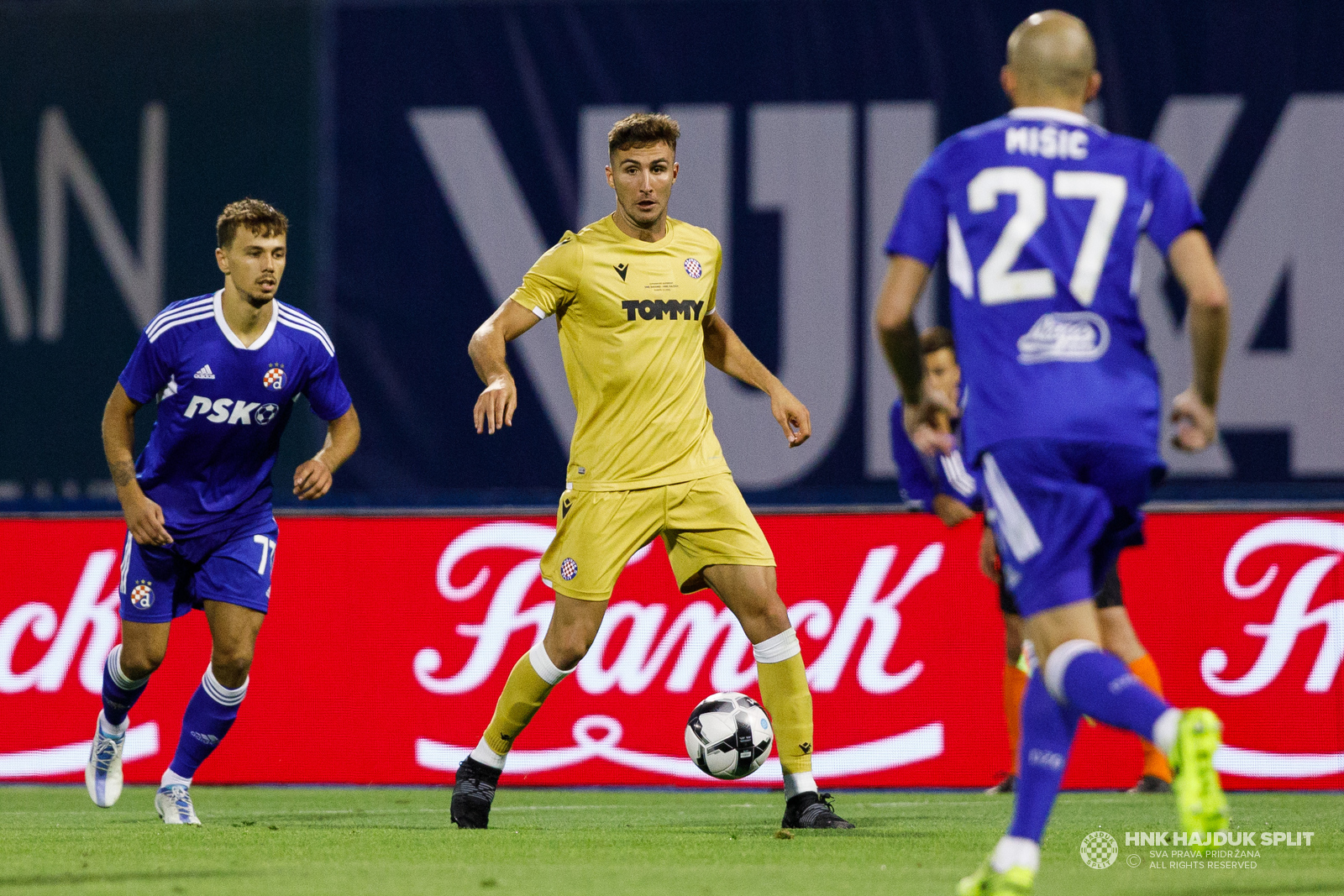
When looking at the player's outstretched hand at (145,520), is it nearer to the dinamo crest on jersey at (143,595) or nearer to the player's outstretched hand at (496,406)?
the dinamo crest on jersey at (143,595)

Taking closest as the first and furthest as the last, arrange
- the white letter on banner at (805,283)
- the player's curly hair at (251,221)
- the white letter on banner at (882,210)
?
the player's curly hair at (251,221), the white letter on banner at (882,210), the white letter on banner at (805,283)

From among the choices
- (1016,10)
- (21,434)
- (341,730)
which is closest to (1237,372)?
(1016,10)

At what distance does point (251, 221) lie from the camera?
5.89 m

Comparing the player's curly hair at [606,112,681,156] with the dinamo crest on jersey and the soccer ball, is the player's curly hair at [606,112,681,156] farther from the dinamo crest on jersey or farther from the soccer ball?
the dinamo crest on jersey

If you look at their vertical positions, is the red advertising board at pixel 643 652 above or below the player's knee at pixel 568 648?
below

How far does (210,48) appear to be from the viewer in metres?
12.0

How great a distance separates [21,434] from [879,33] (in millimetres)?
6442

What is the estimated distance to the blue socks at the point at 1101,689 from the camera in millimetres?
3428

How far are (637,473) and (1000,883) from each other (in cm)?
232

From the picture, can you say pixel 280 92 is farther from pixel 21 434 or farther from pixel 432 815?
pixel 432 815

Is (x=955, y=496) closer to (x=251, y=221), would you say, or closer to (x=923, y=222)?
(x=251, y=221)

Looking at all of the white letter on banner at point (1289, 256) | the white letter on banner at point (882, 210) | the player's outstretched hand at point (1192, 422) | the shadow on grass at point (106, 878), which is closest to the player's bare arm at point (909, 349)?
the player's outstretched hand at point (1192, 422)

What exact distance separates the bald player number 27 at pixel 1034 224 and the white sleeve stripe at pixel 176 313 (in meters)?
3.23

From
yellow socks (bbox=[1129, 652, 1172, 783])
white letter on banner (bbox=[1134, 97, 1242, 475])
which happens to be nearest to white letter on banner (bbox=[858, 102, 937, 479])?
white letter on banner (bbox=[1134, 97, 1242, 475])
